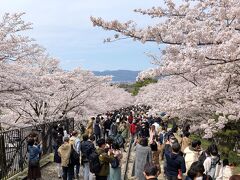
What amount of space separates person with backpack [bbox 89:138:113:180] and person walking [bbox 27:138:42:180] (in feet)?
8.59

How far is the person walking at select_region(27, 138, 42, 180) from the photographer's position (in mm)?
11977

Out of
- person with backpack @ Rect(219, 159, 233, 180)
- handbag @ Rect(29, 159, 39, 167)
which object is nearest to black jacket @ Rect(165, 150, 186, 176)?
person with backpack @ Rect(219, 159, 233, 180)

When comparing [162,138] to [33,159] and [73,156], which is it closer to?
[73,156]

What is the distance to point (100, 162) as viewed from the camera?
32.7ft

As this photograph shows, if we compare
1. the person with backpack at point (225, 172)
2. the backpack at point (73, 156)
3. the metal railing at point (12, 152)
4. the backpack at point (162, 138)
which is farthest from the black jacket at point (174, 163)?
the backpack at point (162, 138)

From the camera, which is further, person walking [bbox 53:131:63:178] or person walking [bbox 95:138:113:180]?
person walking [bbox 53:131:63:178]

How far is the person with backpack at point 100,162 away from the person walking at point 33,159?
2.62 metres

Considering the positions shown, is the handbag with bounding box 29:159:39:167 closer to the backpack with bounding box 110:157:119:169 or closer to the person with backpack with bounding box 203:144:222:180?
the backpack with bounding box 110:157:119:169

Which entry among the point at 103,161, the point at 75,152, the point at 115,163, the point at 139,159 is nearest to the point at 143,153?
the point at 139,159

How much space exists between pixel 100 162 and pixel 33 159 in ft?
9.67

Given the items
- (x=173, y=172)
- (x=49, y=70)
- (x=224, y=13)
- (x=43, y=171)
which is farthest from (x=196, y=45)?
(x=49, y=70)

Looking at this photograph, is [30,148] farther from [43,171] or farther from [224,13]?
[224,13]

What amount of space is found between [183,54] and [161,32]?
1082 mm

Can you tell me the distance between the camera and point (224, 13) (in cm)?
741
